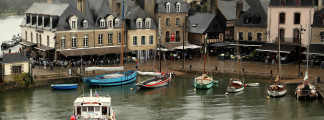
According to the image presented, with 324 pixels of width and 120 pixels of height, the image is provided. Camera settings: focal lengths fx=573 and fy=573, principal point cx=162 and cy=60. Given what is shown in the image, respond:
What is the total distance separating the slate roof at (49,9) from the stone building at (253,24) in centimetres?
2133

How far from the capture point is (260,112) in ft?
149

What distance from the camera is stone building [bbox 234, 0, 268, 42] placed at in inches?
2719

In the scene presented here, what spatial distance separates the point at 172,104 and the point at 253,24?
24.7m

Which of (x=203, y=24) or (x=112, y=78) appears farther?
(x=203, y=24)

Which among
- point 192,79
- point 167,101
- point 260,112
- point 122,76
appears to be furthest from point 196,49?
point 260,112

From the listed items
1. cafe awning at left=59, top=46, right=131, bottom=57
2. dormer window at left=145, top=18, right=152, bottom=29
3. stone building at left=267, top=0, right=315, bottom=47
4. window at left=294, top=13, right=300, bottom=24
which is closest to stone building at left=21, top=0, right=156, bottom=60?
cafe awning at left=59, top=46, right=131, bottom=57

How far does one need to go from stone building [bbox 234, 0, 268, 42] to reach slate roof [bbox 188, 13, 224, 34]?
2999 millimetres

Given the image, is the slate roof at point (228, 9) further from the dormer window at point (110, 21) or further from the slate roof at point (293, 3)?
the dormer window at point (110, 21)

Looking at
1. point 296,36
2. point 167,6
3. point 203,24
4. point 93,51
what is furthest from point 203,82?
point 203,24

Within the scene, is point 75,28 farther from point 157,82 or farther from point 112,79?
point 157,82

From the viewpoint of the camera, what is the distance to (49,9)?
65562 mm

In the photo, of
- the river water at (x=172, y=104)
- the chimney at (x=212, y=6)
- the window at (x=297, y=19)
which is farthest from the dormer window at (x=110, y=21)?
the window at (x=297, y=19)

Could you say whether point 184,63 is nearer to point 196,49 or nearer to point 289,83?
point 196,49

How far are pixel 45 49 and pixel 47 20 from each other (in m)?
3.39
